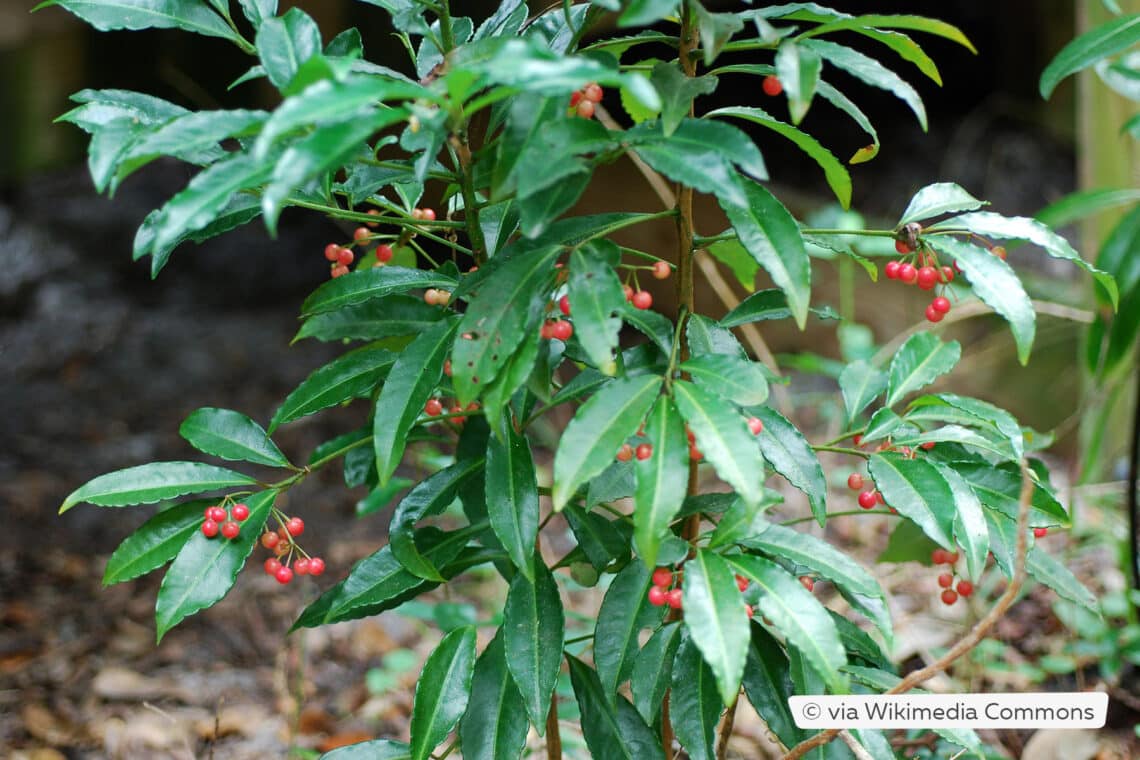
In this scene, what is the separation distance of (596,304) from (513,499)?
196mm

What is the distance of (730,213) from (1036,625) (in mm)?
1291

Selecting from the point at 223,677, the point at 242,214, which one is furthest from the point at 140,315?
the point at 242,214

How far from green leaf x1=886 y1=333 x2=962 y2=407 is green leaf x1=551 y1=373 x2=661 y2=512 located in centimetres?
34

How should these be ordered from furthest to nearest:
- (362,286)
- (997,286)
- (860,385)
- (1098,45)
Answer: (1098,45)
(860,385)
(362,286)
(997,286)

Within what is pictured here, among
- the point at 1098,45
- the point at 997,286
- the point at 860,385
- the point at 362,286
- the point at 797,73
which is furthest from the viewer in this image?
the point at 1098,45

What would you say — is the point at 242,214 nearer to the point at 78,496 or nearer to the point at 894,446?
the point at 78,496

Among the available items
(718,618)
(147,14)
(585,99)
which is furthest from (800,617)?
(147,14)

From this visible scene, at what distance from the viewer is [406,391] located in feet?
2.55

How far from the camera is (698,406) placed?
2.22ft

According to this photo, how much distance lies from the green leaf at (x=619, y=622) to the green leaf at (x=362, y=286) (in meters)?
0.29

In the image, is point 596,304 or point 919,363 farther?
point 919,363

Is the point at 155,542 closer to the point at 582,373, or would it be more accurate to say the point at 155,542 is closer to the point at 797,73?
the point at 582,373

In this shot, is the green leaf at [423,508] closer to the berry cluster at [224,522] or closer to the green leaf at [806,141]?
the berry cluster at [224,522]

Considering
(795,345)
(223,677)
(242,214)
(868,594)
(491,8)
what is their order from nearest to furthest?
(868,594) → (242,214) → (223,677) → (491,8) → (795,345)
